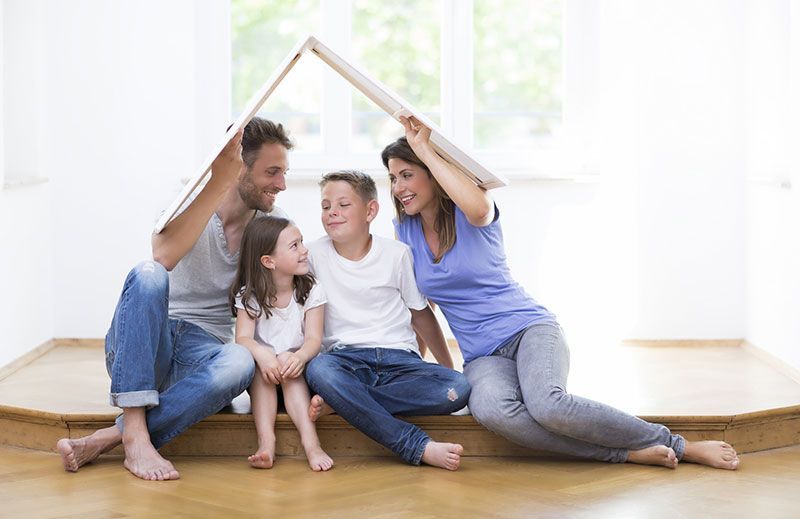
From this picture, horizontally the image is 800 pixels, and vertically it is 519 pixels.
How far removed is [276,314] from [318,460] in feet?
1.55

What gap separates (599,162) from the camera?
5246mm

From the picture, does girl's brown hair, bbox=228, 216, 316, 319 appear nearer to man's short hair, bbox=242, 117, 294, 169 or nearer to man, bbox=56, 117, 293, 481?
man, bbox=56, 117, 293, 481

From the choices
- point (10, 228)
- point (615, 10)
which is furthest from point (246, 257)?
point (615, 10)

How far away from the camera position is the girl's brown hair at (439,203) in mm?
3564

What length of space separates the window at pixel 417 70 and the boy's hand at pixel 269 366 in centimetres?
197

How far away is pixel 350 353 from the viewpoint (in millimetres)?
3512

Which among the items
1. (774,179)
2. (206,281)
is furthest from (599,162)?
(206,281)

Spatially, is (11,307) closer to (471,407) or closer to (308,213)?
(308,213)

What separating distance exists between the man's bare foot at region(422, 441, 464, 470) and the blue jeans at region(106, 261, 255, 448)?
1.85ft

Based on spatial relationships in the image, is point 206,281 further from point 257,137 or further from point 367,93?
point 367,93

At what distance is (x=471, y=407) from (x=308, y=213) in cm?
198

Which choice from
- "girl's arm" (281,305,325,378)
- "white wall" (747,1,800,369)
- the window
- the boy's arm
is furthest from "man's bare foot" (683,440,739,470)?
the window

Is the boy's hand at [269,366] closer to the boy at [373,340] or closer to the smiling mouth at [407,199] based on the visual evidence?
the boy at [373,340]

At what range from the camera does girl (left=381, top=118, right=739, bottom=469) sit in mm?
3352
